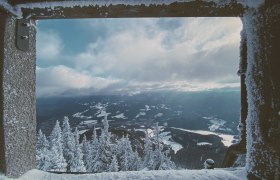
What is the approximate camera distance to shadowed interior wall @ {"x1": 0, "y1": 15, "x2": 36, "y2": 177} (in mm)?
2701

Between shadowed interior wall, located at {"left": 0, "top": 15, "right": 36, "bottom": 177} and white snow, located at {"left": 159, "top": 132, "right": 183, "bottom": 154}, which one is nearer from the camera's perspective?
shadowed interior wall, located at {"left": 0, "top": 15, "right": 36, "bottom": 177}

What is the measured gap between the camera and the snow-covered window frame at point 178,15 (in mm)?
2594

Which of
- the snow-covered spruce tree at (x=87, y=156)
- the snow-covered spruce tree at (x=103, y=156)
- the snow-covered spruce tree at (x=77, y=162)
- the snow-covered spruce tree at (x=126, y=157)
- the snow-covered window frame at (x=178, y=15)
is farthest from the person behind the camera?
the snow-covered spruce tree at (x=126, y=157)

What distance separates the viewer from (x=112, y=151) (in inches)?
1859

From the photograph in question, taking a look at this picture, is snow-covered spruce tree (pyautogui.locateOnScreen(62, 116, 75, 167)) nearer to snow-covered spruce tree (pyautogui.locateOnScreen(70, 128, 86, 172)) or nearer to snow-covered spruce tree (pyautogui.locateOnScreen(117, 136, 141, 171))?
snow-covered spruce tree (pyautogui.locateOnScreen(70, 128, 86, 172))

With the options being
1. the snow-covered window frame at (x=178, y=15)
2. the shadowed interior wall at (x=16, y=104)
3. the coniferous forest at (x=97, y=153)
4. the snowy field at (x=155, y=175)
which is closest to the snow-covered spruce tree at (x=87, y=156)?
the coniferous forest at (x=97, y=153)

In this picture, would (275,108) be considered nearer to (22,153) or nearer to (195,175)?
(195,175)

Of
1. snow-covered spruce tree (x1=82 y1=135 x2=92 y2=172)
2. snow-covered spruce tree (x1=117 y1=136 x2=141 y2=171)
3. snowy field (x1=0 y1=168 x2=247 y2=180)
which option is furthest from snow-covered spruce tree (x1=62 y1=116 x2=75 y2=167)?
snowy field (x1=0 y1=168 x2=247 y2=180)

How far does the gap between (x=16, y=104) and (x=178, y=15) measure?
1982mm

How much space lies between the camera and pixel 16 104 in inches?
114

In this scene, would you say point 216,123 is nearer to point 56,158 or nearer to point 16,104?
point 56,158

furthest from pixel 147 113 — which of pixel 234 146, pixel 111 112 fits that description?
pixel 234 146

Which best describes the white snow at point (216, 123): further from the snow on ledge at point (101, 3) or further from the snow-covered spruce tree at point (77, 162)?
the snow on ledge at point (101, 3)

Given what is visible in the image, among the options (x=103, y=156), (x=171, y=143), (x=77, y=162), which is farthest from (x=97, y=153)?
(x=171, y=143)
